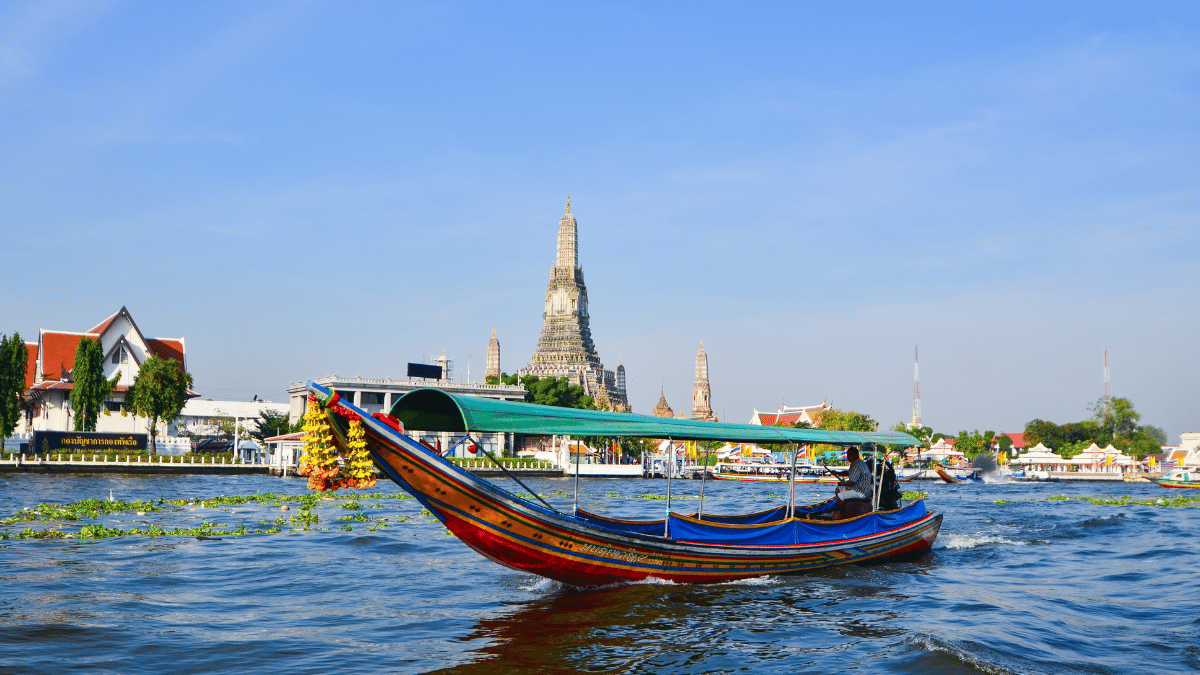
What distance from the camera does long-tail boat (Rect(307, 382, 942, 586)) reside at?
10680 mm

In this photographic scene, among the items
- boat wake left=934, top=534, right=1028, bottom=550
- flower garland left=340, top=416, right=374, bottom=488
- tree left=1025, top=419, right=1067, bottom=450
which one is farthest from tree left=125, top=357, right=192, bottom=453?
tree left=1025, top=419, right=1067, bottom=450

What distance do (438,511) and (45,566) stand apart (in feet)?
25.9

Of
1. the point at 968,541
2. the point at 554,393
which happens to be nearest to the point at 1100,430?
the point at 554,393

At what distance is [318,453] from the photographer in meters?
9.58

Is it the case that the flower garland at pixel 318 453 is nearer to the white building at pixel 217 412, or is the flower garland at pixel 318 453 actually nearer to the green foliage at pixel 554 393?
the green foliage at pixel 554 393

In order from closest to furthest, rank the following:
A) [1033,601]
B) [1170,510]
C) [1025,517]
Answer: [1033,601]
[1025,517]
[1170,510]

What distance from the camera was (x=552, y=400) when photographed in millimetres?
A: 83625

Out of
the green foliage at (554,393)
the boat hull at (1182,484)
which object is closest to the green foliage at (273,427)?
the green foliage at (554,393)

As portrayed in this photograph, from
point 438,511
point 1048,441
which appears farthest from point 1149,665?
point 1048,441

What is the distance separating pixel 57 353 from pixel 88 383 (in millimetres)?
13084

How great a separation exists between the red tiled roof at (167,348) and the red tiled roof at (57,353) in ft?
15.6

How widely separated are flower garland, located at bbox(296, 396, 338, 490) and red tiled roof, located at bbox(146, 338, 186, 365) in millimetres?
61280

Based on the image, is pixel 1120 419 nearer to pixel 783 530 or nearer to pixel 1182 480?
pixel 1182 480

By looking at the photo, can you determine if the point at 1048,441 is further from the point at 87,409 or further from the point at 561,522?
the point at 561,522
